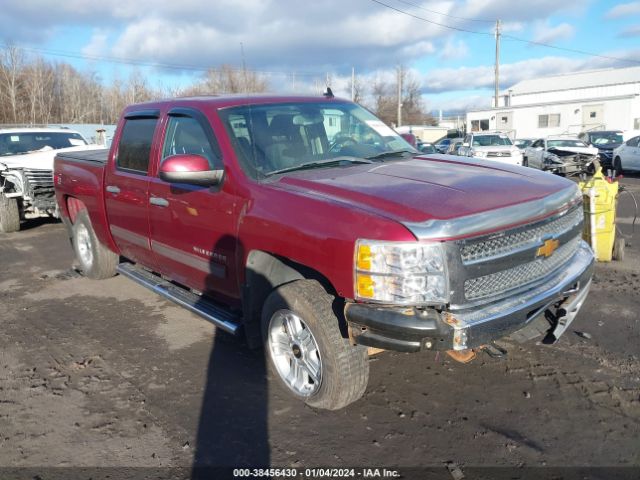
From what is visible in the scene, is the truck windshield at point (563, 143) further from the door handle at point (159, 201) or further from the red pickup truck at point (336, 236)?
the door handle at point (159, 201)

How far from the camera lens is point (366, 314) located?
2814 millimetres

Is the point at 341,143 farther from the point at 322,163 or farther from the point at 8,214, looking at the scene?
the point at 8,214

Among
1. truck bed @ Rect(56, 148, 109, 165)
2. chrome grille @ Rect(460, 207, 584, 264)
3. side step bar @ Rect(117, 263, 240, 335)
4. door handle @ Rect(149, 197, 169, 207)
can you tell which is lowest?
side step bar @ Rect(117, 263, 240, 335)

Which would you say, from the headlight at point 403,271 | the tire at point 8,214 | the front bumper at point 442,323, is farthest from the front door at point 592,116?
the headlight at point 403,271

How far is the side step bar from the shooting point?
384 centimetres

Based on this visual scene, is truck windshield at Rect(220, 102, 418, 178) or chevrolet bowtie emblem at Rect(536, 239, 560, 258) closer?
chevrolet bowtie emblem at Rect(536, 239, 560, 258)

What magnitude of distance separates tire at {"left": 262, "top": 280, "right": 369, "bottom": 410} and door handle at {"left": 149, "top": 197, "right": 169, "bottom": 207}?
137cm

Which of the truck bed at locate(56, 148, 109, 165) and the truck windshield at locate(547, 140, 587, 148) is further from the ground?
the truck bed at locate(56, 148, 109, 165)

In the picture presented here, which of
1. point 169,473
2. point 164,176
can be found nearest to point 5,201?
point 164,176

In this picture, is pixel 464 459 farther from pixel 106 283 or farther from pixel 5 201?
pixel 5 201

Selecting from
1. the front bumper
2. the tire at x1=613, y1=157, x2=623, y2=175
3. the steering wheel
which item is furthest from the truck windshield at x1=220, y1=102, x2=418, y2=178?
the tire at x1=613, y1=157, x2=623, y2=175

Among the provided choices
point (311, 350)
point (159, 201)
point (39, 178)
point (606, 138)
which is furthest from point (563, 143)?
point (311, 350)

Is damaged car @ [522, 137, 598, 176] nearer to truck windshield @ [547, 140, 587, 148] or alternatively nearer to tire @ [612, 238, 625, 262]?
truck windshield @ [547, 140, 587, 148]

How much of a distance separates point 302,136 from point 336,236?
1.46 meters
